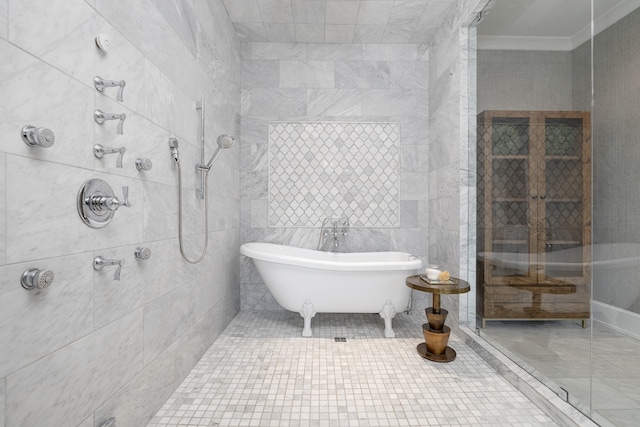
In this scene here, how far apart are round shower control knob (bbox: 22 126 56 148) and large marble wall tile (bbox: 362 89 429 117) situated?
9.50ft

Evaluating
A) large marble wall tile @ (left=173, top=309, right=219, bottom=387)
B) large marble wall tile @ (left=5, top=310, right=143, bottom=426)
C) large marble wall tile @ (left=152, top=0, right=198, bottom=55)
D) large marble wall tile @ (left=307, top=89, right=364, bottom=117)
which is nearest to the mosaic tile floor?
large marble wall tile @ (left=173, top=309, right=219, bottom=387)

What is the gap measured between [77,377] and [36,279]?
17.3 inches

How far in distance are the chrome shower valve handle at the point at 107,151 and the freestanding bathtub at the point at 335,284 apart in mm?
1414

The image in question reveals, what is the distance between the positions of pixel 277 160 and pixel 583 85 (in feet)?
8.21

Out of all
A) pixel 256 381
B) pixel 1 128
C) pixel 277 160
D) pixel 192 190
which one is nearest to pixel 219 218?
pixel 192 190

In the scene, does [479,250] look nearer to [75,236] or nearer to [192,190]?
[192,190]

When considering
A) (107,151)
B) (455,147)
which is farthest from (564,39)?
(107,151)

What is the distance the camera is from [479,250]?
102 inches

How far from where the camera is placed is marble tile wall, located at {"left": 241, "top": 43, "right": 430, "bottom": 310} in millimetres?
3396

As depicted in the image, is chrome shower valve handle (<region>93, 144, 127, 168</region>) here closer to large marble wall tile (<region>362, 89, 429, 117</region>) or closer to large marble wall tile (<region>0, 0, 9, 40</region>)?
large marble wall tile (<region>0, 0, 9, 40</region>)

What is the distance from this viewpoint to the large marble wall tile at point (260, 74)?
3.39 metres

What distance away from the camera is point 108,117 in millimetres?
1262

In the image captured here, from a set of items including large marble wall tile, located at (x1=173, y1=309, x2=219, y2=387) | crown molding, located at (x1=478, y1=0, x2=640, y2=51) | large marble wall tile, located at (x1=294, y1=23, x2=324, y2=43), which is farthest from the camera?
large marble wall tile, located at (x1=294, y1=23, x2=324, y2=43)

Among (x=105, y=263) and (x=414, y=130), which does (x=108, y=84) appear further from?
(x=414, y=130)
